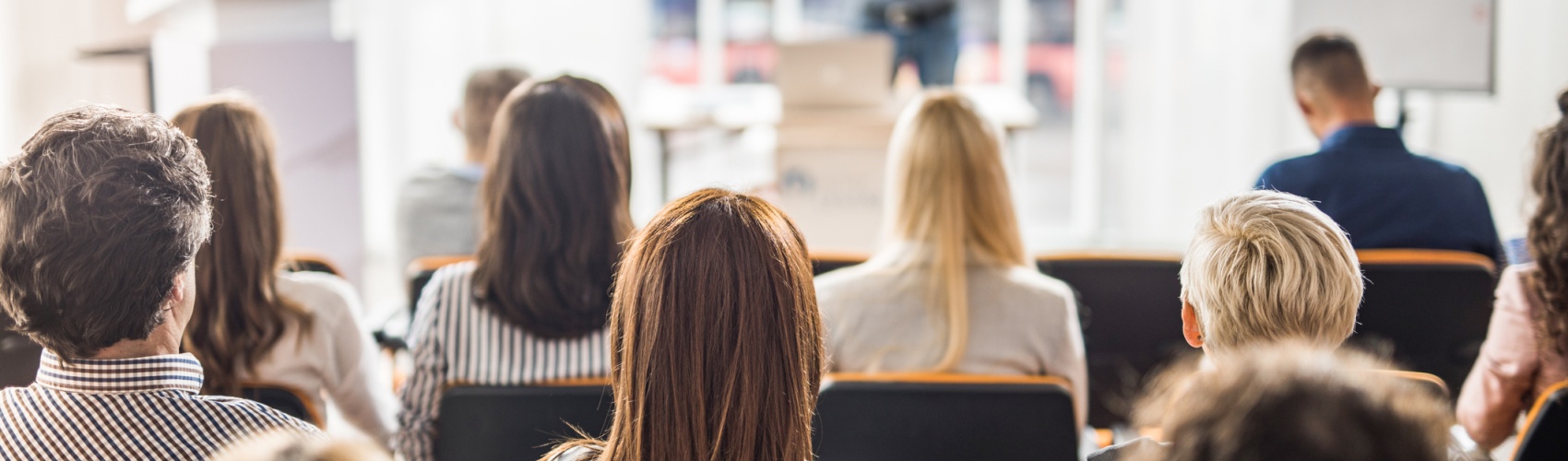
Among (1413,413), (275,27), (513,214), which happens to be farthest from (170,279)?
(275,27)

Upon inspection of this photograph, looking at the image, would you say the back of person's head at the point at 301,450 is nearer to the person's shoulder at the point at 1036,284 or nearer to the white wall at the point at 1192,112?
the person's shoulder at the point at 1036,284

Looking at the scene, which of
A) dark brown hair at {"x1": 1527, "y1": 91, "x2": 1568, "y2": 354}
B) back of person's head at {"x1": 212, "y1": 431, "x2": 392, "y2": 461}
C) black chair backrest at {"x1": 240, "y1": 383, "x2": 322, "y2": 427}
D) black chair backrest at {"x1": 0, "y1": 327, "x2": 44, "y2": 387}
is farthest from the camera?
black chair backrest at {"x1": 0, "y1": 327, "x2": 44, "y2": 387}

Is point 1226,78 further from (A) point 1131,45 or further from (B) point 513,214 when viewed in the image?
(B) point 513,214

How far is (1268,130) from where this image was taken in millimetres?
5414

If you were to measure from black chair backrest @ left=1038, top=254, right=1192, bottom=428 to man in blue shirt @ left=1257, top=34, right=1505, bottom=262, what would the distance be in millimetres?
318

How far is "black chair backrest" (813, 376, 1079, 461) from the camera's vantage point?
144 centimetres

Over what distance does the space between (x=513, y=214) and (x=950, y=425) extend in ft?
2.71

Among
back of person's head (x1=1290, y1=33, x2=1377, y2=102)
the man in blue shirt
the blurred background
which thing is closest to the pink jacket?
the man in blue shirt

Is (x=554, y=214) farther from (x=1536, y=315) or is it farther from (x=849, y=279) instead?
(x=1536, y=315)

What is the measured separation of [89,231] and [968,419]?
1.00m

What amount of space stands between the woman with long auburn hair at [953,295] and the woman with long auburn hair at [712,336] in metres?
0.92

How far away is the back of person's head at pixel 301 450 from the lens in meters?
0.57

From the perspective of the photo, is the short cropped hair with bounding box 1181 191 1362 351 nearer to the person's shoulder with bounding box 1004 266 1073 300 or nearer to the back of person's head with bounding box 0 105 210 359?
the person's shoulder with bounding box 1004 266 1073 300

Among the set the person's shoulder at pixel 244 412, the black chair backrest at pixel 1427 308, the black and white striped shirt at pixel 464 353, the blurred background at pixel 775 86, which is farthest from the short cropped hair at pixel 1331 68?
the person's shoulder at pixel 244 412
